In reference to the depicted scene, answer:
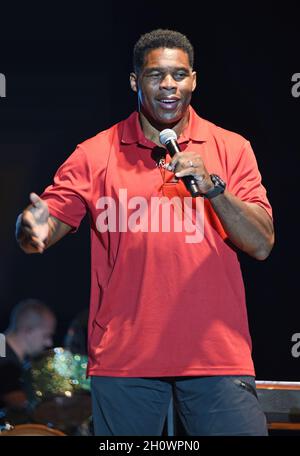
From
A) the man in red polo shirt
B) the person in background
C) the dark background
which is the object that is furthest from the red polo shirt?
the person in background

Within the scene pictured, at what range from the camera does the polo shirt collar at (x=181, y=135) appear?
7.88 ft

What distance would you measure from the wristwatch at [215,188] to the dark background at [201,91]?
205 centimetres

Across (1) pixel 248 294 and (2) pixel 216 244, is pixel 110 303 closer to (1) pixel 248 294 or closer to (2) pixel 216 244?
(2) pixel 216 244

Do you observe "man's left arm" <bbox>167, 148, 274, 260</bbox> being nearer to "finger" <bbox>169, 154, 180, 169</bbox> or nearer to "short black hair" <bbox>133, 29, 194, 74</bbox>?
"finger" <bbox>169, 154, 180, 169</bbox>

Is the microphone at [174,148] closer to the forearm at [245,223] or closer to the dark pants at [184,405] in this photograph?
the forearm at [245,223]

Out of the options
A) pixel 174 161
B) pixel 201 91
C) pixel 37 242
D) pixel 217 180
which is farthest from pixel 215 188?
pixel 201 91

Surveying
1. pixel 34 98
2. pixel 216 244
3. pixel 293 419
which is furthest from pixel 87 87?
pixel 216 244

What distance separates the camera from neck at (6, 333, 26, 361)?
461cm

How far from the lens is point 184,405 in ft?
7.12

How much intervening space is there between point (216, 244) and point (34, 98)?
2.53 meters

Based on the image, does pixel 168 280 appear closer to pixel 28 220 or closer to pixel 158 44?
pixel 28 220

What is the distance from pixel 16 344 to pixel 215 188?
279cm

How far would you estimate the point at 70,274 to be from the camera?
475 centimetres

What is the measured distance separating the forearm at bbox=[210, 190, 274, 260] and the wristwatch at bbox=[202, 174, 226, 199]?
12 mm
